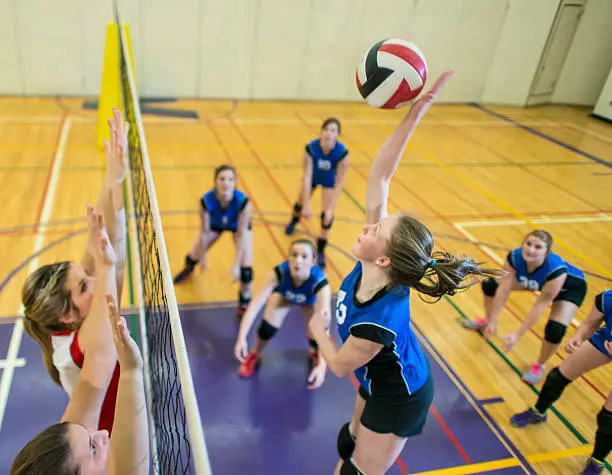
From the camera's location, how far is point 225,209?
15.3 feet

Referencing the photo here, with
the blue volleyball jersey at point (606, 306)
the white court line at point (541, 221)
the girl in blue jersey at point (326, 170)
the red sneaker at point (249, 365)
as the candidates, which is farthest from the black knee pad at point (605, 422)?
the white court line at point (541, 221)

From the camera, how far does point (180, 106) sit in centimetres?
1077

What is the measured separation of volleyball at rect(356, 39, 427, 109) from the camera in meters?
2.81

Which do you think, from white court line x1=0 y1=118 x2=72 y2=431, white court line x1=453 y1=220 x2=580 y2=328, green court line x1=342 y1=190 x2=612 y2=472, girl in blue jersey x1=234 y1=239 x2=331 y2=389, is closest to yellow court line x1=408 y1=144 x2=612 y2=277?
white court line x1=453 y1=220 x2=580 y2=328

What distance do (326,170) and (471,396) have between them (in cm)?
286

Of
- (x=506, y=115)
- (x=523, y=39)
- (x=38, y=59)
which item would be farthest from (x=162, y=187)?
(x=523, y=39)

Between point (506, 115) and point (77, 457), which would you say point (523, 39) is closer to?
point (506, 115)

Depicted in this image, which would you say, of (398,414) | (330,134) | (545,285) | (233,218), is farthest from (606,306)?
(330,134)

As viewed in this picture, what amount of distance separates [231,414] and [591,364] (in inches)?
99.8

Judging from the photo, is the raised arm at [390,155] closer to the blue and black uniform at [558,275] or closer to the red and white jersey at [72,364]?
the red and white jersey at [72,364]

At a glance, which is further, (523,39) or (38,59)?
(523,39)

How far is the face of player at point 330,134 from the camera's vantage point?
5.50m

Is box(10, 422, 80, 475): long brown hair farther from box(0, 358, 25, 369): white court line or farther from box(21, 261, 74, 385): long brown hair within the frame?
box(0, 358, 25, 369): white court line

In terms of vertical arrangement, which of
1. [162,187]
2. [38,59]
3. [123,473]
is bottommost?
[162,187]
